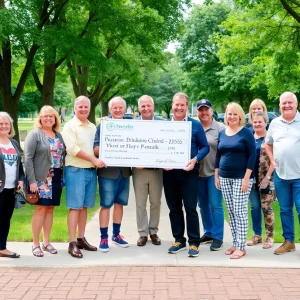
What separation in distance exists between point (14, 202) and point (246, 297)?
321 cm

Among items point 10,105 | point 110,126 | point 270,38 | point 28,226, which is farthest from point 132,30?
point 110,126

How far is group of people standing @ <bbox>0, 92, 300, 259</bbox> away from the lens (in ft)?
18.7

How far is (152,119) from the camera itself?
6.33m

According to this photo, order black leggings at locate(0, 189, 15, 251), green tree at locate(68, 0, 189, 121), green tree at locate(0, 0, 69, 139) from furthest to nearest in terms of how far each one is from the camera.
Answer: green tree at locate(68, 0, 189, 121) → green tree at locate(0, 0, 69, 139) → black leggings at locate(0, 189, 15, 251)

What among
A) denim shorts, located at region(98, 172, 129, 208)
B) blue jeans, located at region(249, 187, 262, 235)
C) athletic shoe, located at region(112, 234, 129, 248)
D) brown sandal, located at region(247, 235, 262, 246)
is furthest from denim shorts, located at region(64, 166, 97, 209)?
brown sandal, located at region(247, 235, 262, 246)

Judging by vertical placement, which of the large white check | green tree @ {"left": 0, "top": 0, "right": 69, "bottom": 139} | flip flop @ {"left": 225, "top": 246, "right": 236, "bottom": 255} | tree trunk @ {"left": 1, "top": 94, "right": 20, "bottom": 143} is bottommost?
flip flop @ {"left": 225, "top": 246, "right": 236, "bottom": 255}

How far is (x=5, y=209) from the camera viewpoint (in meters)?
5.75

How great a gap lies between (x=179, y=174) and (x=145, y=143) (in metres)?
0.68

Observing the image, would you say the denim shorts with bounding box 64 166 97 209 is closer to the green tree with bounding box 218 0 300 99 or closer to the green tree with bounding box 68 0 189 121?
the green tree with bounding box 68 0 189 121

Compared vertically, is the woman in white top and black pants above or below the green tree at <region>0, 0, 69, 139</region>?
below

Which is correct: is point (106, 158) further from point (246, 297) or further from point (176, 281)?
point (246, 297)

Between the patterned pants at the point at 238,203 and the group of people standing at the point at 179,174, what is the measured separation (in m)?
0.01

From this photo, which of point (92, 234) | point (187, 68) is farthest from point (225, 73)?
point (92, 234)

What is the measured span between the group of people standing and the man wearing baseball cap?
0.01m
